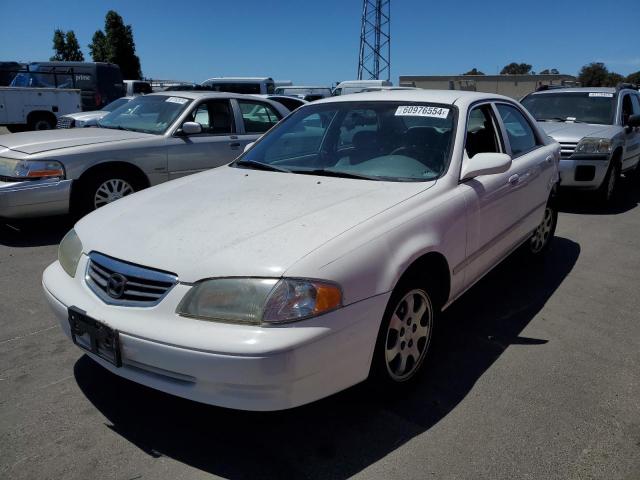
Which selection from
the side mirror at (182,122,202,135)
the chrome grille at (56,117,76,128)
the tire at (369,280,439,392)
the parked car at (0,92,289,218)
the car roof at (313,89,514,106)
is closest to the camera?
the tire at (369,280,439,392)

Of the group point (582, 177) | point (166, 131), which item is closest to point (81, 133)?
point (166, 131)

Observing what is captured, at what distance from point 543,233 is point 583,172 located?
2799 millimetres

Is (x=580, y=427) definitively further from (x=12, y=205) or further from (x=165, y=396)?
(x=12, y=205)

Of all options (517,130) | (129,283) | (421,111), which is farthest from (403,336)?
(517,130)

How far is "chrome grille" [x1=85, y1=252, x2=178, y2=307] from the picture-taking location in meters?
2.31

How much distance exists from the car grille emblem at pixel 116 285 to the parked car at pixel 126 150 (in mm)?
3530

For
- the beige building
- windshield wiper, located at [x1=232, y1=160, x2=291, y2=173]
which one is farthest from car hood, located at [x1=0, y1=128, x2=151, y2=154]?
the beige building

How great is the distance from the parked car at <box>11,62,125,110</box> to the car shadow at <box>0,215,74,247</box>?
14.9 metres

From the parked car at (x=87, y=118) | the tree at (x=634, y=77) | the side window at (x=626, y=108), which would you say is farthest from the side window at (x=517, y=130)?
the tree at (x=634, y=77)

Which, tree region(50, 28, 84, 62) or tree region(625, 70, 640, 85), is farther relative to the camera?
tree region(625, 70, 640, 85)

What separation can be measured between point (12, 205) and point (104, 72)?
17.0m

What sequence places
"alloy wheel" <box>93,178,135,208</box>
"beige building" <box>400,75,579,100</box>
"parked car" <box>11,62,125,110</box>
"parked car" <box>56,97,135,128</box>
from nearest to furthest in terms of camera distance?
1. "alloy wheel" <box>93,178,135,208</box>
2. "parked car" <box>56,97,135,128</box>
3. "parked car" <box>11,62,125,110</box>
4. "beige building" <box>400,75,579,100</box>

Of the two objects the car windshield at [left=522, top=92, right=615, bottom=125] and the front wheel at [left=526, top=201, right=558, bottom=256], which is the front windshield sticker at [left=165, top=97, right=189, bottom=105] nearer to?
the front wheel at [left=526, top=201, right=558, bottom=256]

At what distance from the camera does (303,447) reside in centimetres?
244
